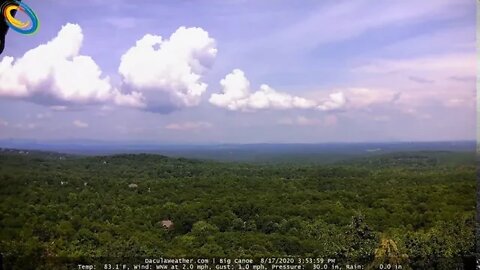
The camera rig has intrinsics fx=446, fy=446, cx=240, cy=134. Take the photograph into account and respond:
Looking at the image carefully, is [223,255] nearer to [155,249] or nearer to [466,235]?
[155,249]

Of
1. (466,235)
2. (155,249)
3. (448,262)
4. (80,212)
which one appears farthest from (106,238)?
(466,235)

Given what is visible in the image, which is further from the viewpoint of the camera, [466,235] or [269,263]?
[466,235]

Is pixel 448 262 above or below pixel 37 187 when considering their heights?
below

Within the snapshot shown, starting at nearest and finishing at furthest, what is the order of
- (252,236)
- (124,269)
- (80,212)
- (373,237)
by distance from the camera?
(124,269) < (373,237) < (252,236) < (80,212)

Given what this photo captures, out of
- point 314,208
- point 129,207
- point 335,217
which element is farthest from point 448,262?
point 129,207

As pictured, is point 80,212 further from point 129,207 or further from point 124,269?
point 124,269

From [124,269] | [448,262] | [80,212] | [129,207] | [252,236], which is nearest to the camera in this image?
[124,269]
